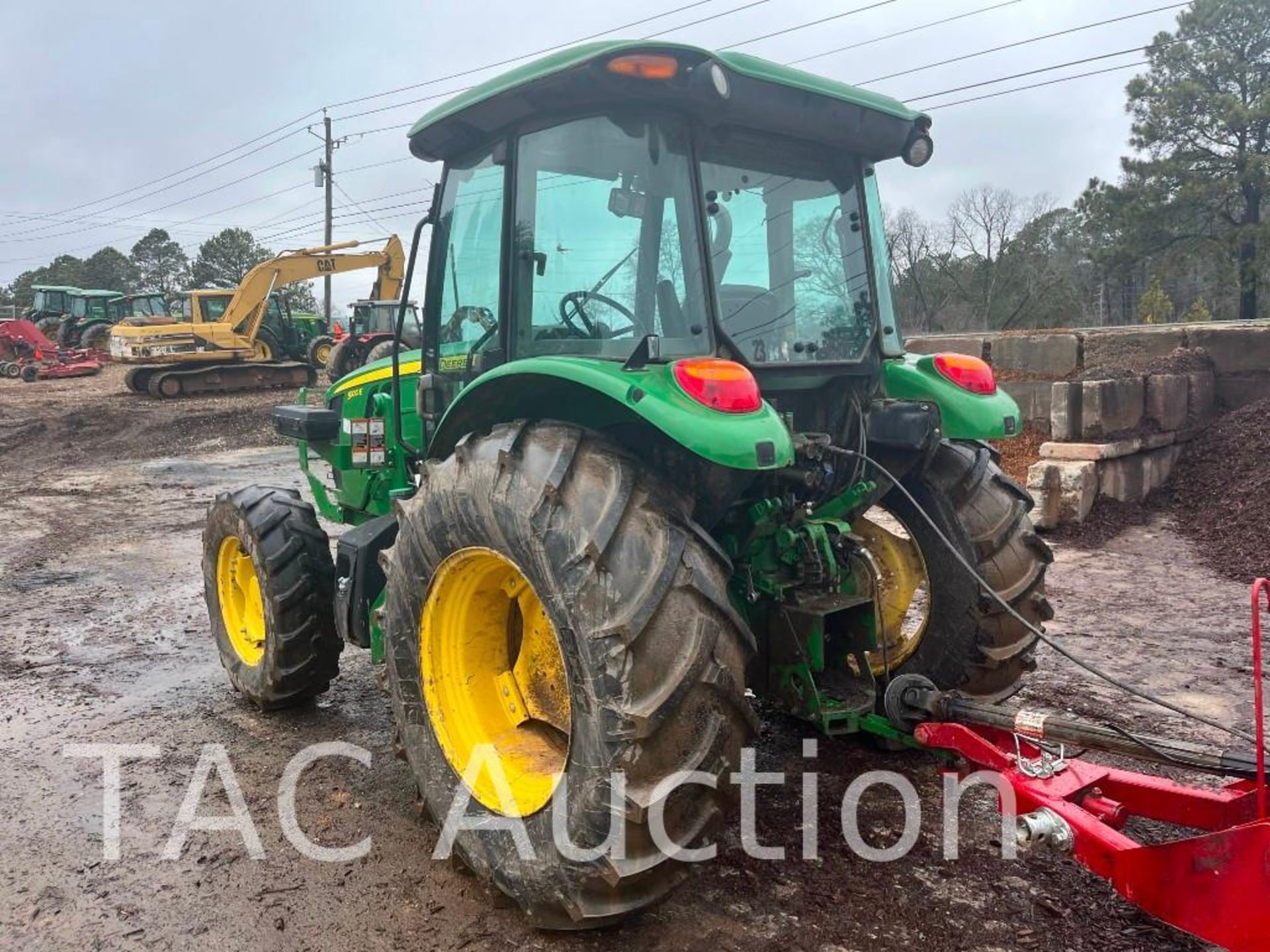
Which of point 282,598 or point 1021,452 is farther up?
point 1021,452

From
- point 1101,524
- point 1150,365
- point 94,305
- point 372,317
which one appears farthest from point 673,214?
point 94,305

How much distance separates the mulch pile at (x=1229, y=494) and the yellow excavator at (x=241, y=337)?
594 inches

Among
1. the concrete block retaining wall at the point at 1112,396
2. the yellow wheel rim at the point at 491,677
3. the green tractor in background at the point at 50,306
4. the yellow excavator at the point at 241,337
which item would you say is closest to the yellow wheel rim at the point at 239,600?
the yellow wheel rim at the point at 491,677

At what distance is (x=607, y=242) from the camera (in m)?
2.94

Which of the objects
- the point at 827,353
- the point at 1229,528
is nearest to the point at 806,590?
the point at 827,353

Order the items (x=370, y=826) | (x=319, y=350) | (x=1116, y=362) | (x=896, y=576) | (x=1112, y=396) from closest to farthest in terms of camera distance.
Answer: (x=370, y=826)
(x=896, y=576)
(x=1112, y=396)
(x=1116, y=362)
(x=319, y=350)

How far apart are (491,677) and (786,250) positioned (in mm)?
1724

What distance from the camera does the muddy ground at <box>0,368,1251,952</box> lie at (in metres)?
2.64

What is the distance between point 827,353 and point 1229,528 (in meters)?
5.61

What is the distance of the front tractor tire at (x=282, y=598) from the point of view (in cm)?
398

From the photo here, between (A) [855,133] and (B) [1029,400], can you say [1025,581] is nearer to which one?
(A) [855,133]

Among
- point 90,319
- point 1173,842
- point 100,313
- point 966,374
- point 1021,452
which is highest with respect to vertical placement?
point 100,313

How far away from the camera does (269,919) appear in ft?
8.96

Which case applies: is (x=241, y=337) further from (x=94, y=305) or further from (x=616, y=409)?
(x=616, y=409)
